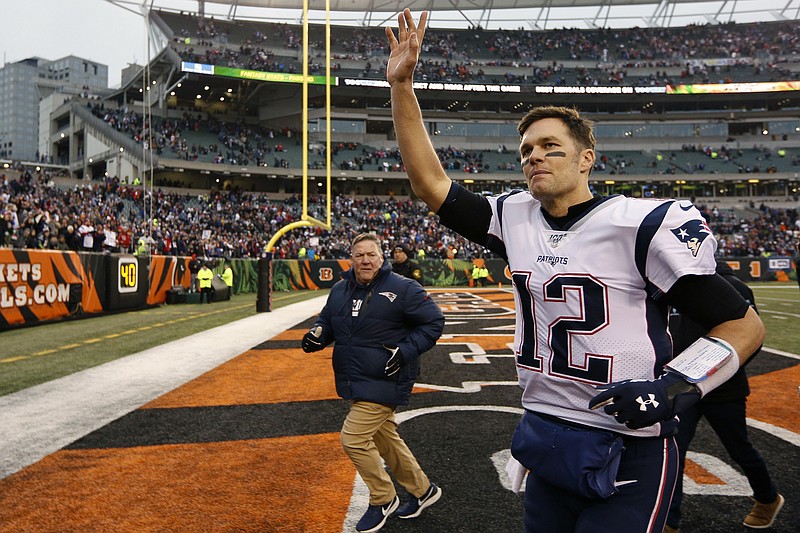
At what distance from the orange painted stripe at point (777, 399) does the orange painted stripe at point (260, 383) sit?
14.0 feet

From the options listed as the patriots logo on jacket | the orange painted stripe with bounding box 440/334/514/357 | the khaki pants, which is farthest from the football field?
the patriots logo on jacket

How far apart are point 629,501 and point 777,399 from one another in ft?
17.3

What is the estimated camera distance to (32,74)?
136m

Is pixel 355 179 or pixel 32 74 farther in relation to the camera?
pixel 32 74

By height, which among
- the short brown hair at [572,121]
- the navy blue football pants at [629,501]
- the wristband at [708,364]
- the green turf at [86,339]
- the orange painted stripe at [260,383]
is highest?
the short brown hair at [572,121]

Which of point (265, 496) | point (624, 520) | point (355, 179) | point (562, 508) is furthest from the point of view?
point (355, 179)

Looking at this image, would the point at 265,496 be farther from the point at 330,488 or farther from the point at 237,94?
the point at 237,94

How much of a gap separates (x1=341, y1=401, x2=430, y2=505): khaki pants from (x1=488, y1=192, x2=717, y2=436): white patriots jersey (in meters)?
1.72

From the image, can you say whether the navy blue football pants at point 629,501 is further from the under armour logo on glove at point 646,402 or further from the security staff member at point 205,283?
the security staff member at point 205,283

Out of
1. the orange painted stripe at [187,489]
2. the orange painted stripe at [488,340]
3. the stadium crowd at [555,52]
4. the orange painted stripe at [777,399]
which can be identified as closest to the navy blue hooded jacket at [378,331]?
the orange painted stripe at [187,489]

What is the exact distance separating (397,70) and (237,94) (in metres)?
50.7

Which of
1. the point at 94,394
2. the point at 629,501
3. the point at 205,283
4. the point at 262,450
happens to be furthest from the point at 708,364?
the point at 205,283

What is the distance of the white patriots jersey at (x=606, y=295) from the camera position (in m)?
1.65

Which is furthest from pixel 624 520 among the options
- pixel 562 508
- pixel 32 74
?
pixel 32 74
